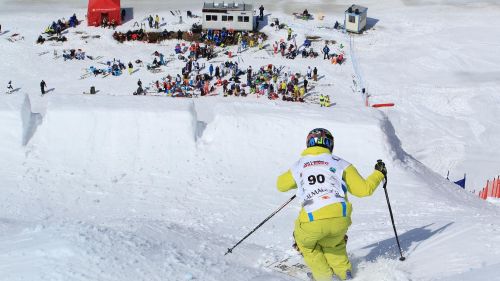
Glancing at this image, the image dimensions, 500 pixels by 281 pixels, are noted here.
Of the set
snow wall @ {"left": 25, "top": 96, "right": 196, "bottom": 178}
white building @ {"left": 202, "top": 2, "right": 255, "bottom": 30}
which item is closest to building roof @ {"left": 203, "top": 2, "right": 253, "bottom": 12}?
white building @ {"left": 202, "top": 2, "right": 255, "bottom": 30}

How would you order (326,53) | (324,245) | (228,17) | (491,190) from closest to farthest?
(324,245) < (491,190) < (326,53) < (228,17)

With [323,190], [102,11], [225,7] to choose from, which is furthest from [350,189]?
[102,11]

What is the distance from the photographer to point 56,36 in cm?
3666

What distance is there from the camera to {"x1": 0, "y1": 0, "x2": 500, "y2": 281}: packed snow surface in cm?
940

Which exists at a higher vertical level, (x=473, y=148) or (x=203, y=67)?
(x=203, y=67)

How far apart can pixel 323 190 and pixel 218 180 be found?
6.49 meters

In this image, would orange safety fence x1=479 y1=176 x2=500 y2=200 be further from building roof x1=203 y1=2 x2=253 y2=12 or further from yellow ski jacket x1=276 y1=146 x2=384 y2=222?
building roof x1=203 y1=2 x2=253 y2=12

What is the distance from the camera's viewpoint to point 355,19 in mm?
36938

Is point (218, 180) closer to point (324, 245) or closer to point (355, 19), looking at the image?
point (324, 245)

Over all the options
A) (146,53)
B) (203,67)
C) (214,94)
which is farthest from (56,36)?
(214,94)

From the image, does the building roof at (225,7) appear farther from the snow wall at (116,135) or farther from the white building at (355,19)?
the snow wall at (116,135)

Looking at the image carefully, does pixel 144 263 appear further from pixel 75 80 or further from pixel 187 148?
pixel 75 80

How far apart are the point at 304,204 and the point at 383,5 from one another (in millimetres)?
35520

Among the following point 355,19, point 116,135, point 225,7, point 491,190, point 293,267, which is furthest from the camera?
point 225,7
